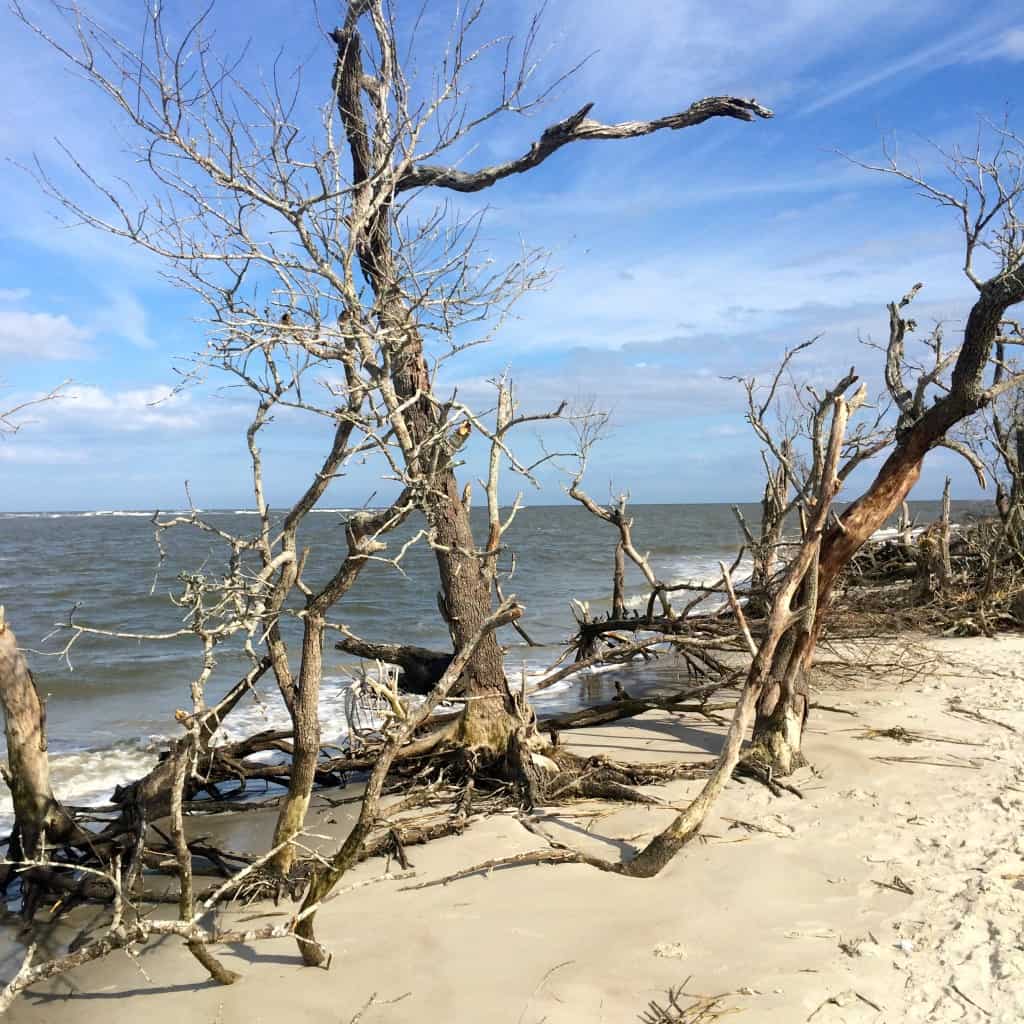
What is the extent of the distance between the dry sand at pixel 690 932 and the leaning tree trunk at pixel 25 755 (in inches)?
26.7

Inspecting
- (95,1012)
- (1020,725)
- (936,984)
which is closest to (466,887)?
(95,1012)

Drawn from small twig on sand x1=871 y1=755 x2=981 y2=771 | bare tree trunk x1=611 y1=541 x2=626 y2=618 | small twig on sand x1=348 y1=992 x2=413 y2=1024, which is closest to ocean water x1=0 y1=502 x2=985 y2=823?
bare tree trunk x1=611 y1=541 x2=626 y2=618

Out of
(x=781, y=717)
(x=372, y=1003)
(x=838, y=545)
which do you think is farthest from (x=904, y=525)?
(x=372, y=1003)

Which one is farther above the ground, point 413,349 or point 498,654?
point 413,349

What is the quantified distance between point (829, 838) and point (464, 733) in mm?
2504

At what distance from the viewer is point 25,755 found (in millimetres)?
4758

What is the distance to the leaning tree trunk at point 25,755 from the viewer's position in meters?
4.73

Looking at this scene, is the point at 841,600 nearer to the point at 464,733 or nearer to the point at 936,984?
the point at 464,733

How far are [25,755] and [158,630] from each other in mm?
11676

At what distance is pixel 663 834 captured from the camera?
178 inches

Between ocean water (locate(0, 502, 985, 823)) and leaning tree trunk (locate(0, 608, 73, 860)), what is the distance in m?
0.67

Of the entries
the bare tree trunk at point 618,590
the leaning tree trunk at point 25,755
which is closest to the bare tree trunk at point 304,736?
the leaning tree trunk at point 25,755

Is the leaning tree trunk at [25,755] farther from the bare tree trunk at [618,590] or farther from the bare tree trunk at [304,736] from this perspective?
the bare tree trunk at [618,590]

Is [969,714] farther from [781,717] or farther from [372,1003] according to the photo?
[372,1003]
